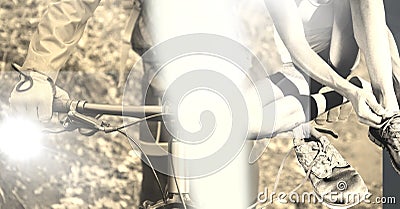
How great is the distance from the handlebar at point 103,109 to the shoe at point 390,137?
53cm

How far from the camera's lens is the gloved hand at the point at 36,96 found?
1594 millimetres

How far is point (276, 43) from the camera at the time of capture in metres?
1.55

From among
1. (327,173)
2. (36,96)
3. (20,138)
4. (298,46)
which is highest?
(298,46)

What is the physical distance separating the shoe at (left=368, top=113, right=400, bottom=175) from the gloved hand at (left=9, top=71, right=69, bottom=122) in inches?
30.0

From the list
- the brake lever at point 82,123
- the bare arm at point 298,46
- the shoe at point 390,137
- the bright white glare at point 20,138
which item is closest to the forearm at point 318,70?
the bare arm at point 298,46

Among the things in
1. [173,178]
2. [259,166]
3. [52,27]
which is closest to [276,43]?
[259,166]

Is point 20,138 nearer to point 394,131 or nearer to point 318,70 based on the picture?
point 318,70

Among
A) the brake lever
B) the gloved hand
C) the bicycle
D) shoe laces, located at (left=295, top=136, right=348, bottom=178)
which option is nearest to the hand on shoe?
shoe laces, located at (left=295, top=136, right=348, bottom=178)

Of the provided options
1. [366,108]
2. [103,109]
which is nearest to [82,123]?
[103,109]

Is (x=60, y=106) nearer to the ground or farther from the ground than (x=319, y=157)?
farther from the ground

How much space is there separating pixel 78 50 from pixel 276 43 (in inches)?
19.4

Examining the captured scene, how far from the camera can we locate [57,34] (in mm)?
1602

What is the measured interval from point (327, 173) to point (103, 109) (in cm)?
57

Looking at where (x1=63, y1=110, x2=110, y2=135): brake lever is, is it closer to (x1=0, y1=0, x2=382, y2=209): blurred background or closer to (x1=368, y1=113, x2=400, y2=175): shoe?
(x1=0, y1=0, x2=382, y2=209): blurred background
